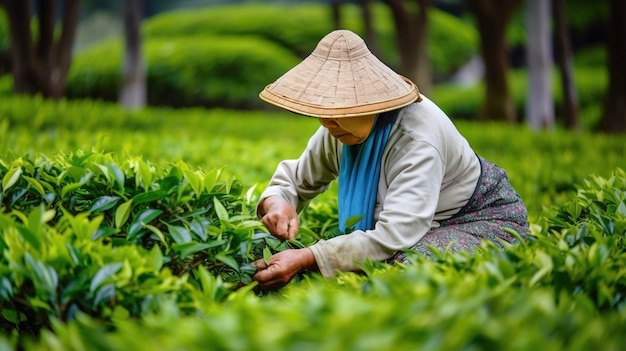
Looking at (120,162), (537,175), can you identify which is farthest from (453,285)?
(537,175)

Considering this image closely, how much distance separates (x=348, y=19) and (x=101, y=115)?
47.7ft

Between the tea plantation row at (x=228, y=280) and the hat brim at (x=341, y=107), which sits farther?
the hat brim at (x=341, y=107)

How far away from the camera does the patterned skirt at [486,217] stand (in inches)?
117

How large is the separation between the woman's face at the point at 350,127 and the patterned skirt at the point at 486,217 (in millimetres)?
457

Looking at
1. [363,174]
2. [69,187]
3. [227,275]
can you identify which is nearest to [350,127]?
[363,174]

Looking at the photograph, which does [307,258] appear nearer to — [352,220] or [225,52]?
[352,220]

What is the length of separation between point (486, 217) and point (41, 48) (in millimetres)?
8785

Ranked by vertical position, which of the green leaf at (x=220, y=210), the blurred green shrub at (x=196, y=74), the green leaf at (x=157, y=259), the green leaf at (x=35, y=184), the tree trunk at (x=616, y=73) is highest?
the green leaf at (x=35, y=184)

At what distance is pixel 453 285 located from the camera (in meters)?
1.90

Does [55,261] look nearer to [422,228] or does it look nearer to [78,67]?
[422,228]

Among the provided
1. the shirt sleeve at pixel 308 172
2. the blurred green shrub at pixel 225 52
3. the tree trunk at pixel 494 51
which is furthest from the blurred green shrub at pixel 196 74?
the shirt sleeve at pixel 308 172

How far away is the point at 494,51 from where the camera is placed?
1205 centimetres

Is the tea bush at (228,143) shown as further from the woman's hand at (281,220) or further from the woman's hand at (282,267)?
the woman's hand at (282,267)

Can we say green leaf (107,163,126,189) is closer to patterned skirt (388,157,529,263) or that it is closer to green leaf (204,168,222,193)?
green leaf (204,168,222,193)
